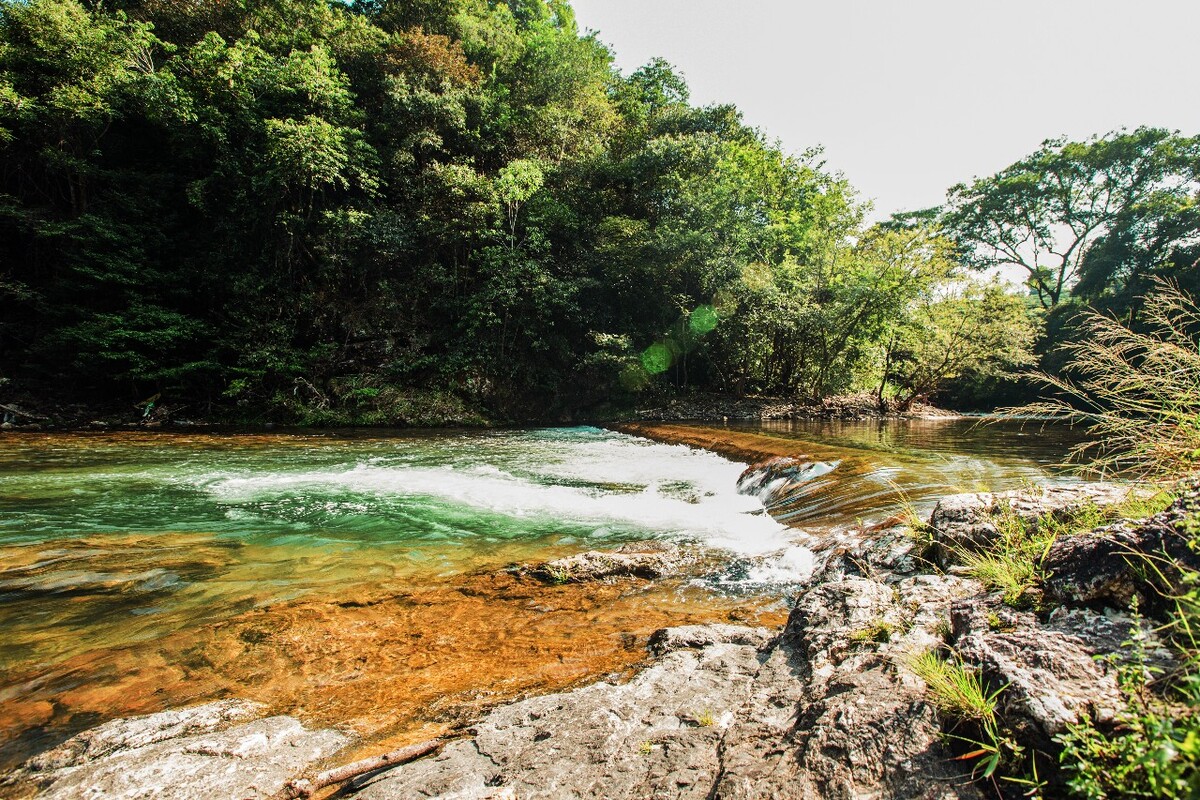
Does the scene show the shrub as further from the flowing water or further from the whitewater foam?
Result: the whitewater foam

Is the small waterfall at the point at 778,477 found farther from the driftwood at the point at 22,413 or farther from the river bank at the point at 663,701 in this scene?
the driftwood at the point at 22,413

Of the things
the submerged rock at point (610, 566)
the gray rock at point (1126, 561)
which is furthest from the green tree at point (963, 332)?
the gray rock at point (1126, 561)

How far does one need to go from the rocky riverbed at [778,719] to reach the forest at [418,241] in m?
16.9

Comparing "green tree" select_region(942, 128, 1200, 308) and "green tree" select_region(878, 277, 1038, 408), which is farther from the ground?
"green tree" select_region(942, 128, 1200, 308)

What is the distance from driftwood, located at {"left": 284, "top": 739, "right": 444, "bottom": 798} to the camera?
2.04 metres

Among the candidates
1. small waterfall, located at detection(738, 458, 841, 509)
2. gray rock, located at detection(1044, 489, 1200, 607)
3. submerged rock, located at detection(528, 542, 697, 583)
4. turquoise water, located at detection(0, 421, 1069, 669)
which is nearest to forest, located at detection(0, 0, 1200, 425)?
turquoise water, located at detection(0, 421, 1069, 669)

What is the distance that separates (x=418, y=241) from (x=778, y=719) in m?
21.6

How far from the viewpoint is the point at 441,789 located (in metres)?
1.88

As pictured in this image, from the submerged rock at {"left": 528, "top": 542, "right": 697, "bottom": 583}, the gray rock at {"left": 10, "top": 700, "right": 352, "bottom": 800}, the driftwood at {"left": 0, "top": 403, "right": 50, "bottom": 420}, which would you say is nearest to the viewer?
the gray rock at {"left": 10, "top": 700, "right": 352, "bottom": 800}

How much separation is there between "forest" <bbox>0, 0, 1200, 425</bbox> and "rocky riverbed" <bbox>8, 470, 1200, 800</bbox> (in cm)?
1694

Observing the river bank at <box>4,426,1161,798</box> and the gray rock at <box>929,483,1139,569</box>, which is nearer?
the river bank at <box>4,426,1161,798</box>

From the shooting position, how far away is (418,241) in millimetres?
20438

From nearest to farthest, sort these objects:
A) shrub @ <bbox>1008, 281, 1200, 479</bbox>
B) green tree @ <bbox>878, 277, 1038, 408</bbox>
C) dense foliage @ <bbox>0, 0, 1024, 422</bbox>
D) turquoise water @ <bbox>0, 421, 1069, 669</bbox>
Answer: shrub @ <bbox>1008, 281, 1200, 479</bbox> < turquoise water @ <bbox>0, 421, 1069, 669</bbox> < dense foliage @ <bbox>0, 0, 1024, 422</bbox> < green tree @ <bbox>878, 277, 1038, 408</bbox>

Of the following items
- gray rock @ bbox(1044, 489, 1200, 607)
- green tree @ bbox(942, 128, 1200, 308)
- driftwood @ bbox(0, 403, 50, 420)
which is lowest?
driftwood @ bbox(0, 403, 50, 420)
